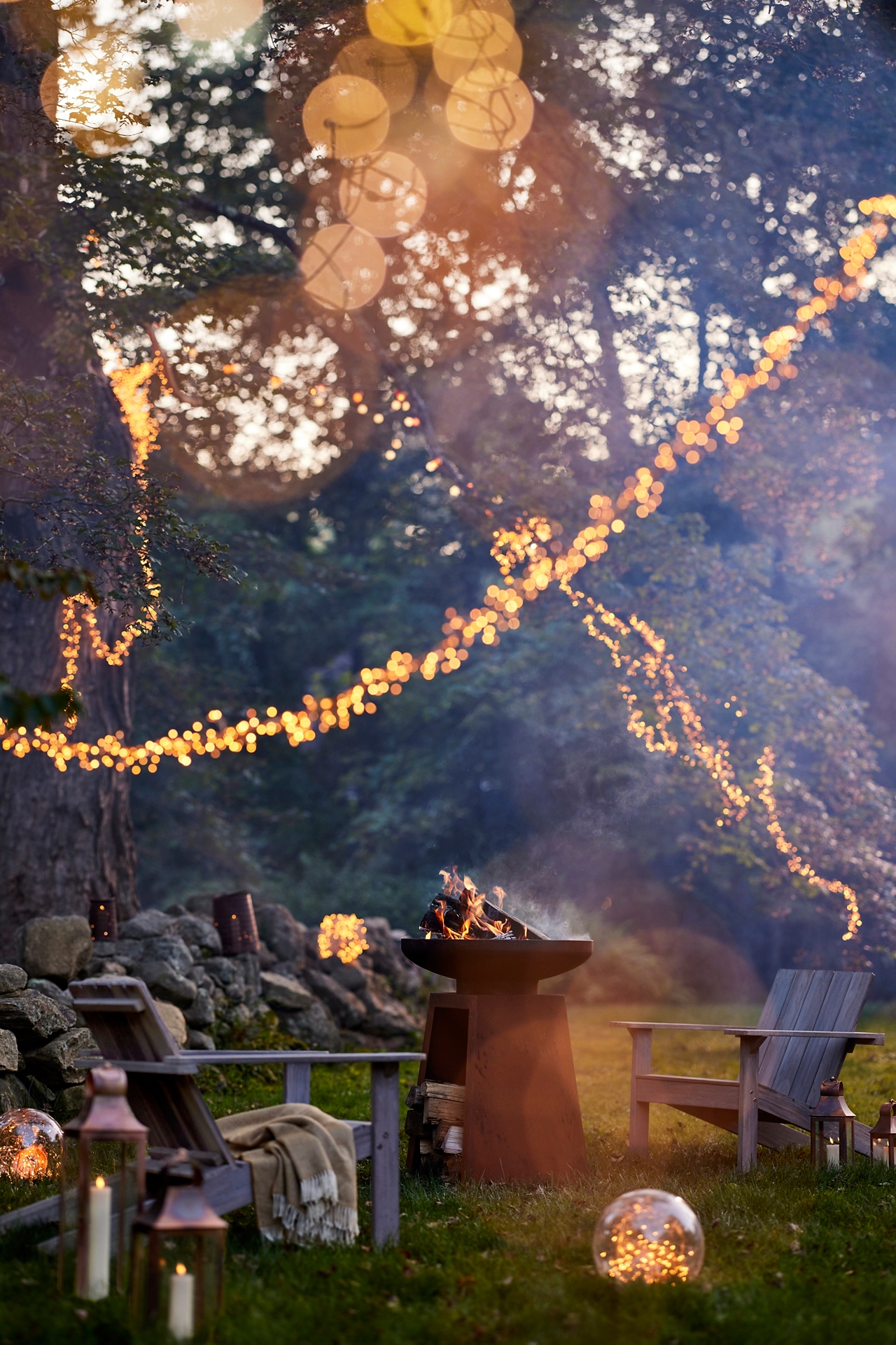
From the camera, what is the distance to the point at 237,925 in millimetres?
9328

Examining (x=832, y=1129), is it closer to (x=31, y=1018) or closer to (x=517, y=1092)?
(x=517, y=1092)

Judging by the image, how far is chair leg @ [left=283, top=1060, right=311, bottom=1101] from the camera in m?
4.24

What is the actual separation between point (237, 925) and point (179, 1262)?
6224mm

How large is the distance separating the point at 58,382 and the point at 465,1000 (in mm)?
5204

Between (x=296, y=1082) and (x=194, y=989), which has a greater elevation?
(x=296, y=1082)

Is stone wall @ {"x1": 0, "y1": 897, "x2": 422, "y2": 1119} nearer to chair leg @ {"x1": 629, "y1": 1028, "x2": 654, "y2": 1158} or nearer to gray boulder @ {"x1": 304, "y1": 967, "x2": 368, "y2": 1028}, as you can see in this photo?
gray boulder @ {"x1": 304, "y1": 967, "x2": 368, "y2": 1028}

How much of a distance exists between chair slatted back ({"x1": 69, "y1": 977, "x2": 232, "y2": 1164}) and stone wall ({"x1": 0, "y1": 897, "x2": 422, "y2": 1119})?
234cm

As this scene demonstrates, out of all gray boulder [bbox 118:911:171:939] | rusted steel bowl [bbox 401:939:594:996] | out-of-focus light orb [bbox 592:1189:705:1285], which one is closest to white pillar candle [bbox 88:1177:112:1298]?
out-of-focus light orb [bbox 592:1189:705:1285]

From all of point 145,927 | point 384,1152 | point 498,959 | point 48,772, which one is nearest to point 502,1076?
point 498,959

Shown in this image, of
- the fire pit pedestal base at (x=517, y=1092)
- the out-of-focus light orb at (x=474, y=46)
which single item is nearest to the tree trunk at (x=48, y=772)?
the out-of-focus light orb at (x=474, y=46)

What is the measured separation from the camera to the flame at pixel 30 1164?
4828 millimetres

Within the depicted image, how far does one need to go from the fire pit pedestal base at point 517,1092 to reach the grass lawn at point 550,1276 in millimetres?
162

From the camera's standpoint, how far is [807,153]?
1123 cm

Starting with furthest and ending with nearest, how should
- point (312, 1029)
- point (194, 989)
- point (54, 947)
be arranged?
1. point (312, 1029)
2. point (194, 989)
3. point (54, 947)
